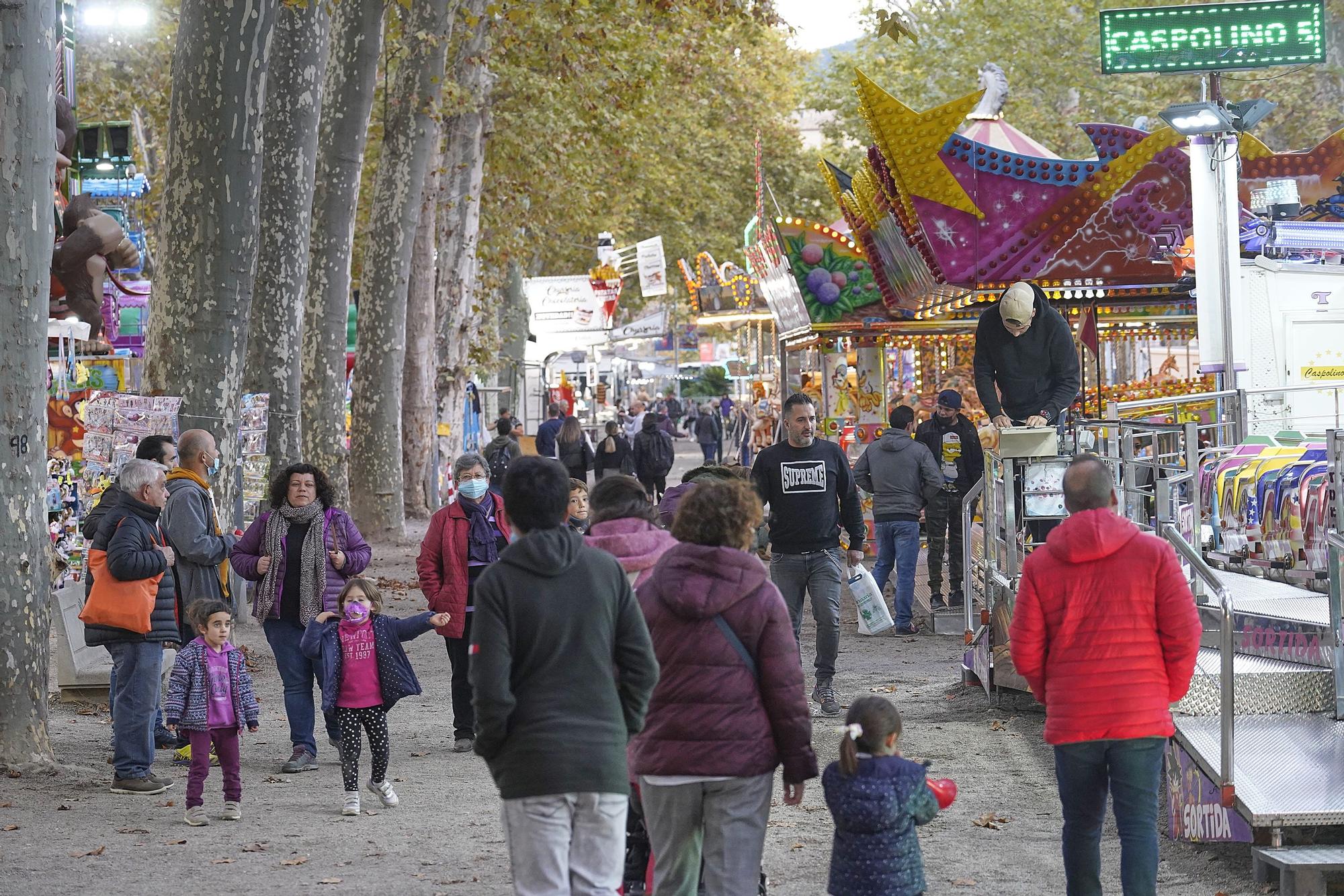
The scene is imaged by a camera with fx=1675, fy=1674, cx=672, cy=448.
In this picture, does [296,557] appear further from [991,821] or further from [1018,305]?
[1018,305]

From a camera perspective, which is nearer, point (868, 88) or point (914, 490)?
point (914, 490)

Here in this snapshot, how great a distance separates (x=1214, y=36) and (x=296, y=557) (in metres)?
9.12

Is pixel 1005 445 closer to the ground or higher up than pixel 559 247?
closer to the ground

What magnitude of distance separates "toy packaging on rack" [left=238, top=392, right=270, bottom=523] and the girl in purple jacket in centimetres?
608

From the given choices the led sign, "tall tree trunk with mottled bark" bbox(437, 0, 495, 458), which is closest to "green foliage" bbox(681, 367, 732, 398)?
"tall tree trunk with mottled bark" bbox(437, 0, 495, 458)

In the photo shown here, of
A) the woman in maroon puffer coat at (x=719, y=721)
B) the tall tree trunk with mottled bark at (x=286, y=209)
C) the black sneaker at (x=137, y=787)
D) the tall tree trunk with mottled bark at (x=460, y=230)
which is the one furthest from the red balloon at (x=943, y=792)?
the tall tree trunk with mottled bark at (x=460, y=230)

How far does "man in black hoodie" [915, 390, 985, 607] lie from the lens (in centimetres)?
1423

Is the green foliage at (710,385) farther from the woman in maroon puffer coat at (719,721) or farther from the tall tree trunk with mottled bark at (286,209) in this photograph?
the woman in maroon puffer coat at (719,721)

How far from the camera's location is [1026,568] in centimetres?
552

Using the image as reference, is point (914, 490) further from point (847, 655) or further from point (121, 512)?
point (121, 512)

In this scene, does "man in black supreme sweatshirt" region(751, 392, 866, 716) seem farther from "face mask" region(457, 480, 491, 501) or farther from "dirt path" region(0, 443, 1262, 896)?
"face mask" region(457, 480, 491, 501)

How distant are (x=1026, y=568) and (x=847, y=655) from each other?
742cm

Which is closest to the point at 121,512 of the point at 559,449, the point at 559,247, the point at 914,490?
the point at 914,490

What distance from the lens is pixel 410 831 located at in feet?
24.8
